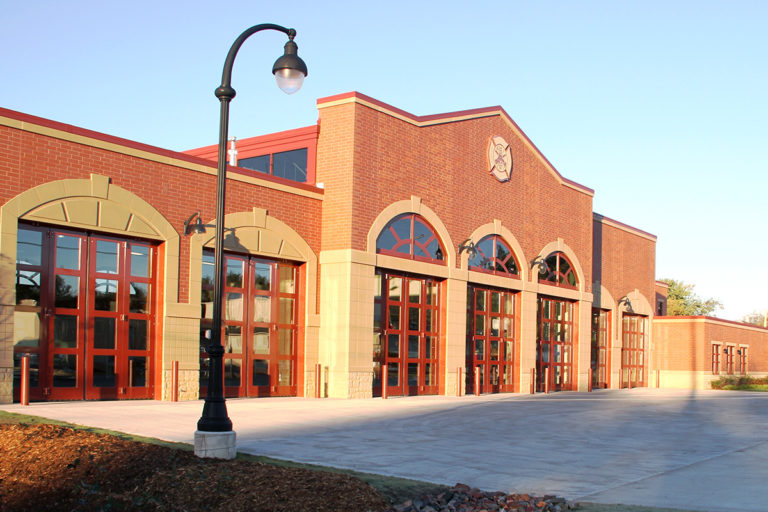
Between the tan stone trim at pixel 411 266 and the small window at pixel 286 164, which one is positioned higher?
the small window at pixel 286 164

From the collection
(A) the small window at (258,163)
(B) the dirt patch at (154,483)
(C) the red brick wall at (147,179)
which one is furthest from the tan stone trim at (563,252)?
(B) the dirt patch at (154,483)

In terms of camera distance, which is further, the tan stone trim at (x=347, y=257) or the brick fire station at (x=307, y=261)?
the tan stone trim at (x=347, y=257)

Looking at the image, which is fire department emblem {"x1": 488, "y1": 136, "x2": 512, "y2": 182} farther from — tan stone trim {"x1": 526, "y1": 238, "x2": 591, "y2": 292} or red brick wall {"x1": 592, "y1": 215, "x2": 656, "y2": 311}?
red brick wall {"x1": 592, "y1": 215, "x2": 656, "y2": 311}

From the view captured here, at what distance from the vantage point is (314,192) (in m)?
24.1

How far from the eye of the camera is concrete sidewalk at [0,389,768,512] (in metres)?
9.61

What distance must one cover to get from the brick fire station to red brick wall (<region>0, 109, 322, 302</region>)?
0.13ft

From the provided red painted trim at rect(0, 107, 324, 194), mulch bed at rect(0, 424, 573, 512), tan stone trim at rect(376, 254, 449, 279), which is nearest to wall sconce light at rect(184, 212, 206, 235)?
red painted trim at rect(0, 107, 324, 194)

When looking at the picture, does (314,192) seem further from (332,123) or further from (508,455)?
(508,455)

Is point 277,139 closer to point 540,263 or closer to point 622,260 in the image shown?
point 540,263

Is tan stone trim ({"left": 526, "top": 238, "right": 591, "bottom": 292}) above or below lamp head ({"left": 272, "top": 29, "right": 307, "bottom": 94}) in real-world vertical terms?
below

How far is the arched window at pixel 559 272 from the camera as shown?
3356cm

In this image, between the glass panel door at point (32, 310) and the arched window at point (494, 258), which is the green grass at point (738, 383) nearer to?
the arched window at point (494, 258)

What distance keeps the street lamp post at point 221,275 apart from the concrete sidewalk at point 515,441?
117 centimetres

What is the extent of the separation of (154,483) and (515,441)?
6866 mm
